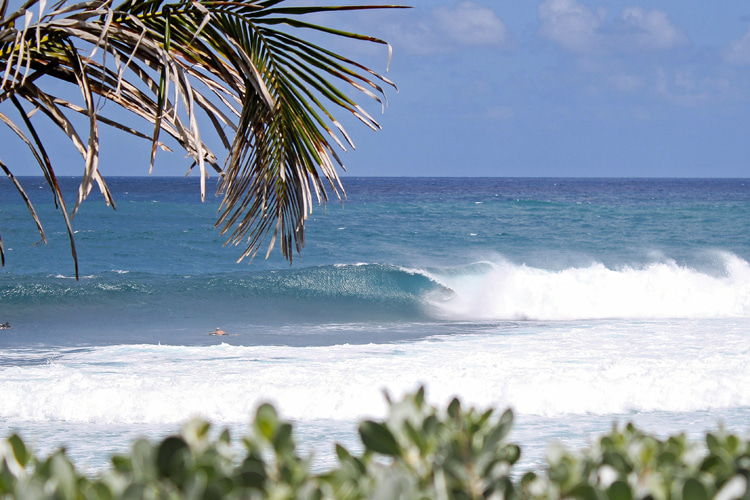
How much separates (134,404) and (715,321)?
787cm

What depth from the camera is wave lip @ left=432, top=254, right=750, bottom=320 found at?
40.6 feet

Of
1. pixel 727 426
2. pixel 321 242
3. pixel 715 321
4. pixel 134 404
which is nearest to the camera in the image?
pixel 727 426

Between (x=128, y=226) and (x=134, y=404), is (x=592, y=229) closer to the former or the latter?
(x=128, y=226)

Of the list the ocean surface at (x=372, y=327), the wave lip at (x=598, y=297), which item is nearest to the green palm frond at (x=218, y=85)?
the ocean surface at (x=372, y=327)

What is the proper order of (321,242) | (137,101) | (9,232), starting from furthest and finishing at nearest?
(9,232), (321,242), (137,101)

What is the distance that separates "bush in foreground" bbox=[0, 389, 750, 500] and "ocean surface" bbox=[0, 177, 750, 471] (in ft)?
2.36

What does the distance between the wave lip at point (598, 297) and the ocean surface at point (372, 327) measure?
0.19ft

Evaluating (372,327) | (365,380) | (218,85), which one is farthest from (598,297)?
(218,85)

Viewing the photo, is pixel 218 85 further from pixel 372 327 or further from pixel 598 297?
pixel 598 297

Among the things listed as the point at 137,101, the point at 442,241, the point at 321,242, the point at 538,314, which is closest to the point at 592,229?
the point at 442,241

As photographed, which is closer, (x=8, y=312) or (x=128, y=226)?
(x=8, y=312)

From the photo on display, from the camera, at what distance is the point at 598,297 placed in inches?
523

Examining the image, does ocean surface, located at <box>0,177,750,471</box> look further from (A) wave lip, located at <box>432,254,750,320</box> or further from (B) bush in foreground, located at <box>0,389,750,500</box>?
(B) bush in foreground, located at <box>0,389,750,500</box>

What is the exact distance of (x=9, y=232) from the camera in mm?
23422
